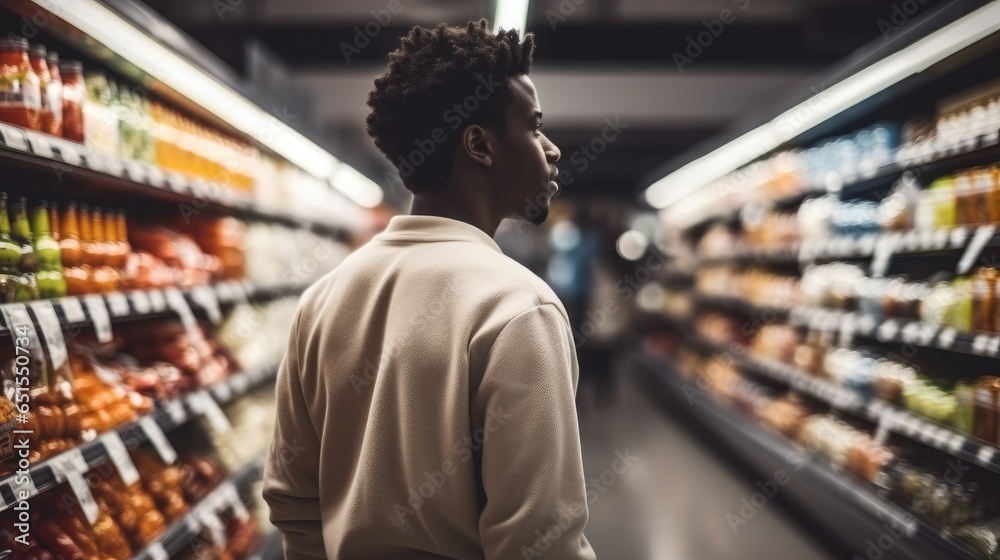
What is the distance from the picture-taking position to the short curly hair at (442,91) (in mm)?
1201

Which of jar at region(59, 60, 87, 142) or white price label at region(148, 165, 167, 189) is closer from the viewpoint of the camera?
jar at region(59, 60, 87, 142)

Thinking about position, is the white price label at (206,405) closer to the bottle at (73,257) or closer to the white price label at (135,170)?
the bottle at (73,257)

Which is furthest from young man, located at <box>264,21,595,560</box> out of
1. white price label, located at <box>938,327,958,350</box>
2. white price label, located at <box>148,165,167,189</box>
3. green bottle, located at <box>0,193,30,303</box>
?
white price label, located at <box>938,327,958,350</box>

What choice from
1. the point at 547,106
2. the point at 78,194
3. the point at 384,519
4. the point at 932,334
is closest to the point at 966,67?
the point at 932,334

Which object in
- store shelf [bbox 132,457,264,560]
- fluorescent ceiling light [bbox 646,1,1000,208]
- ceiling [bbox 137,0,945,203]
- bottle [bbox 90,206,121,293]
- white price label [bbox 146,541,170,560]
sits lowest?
store shelf [bbox 132,457,264,560]

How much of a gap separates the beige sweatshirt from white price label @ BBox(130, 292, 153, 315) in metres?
1.34

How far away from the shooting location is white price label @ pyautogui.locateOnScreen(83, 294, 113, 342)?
6.97ft

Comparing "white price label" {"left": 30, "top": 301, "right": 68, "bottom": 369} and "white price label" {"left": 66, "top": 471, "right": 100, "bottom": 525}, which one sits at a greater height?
"white price label" {"left": 30, "top": 301, "right": 68, "bottom": 369}

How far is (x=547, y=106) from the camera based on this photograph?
31.6ft

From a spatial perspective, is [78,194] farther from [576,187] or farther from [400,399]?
[576,187]

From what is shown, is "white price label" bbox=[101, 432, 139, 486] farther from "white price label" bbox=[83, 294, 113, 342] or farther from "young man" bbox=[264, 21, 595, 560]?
"young man" bbox=[264, 21, 595, 560]

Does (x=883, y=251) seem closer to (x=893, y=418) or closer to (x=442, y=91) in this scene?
(x=893, y=418)

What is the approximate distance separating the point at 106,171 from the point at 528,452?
1830 millimetres

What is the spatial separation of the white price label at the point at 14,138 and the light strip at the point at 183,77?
393 mm
